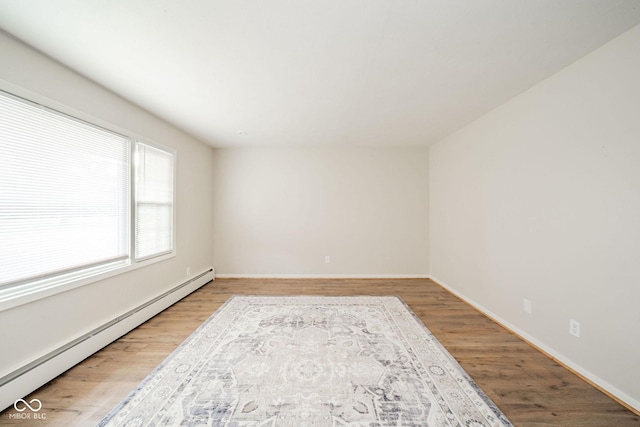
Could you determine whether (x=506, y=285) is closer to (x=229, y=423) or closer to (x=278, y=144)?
(x=229, y=423)

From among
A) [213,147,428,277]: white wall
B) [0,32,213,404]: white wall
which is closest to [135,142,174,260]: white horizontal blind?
[0,32,213,404]: white wall

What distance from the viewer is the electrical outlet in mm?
1893

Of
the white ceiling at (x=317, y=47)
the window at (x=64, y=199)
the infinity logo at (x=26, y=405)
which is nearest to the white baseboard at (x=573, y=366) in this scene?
the white ceiling at (x=317, y=47)

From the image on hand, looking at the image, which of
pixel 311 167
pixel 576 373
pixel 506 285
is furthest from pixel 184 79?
pixel 576 373

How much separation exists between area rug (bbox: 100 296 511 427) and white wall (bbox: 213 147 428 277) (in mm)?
1879

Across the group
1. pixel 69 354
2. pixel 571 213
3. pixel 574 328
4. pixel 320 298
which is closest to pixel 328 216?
pixel 320 298

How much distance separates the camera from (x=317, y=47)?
173cm

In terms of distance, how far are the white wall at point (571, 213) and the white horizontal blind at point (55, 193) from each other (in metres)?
4.30

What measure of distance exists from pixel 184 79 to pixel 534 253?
382cm

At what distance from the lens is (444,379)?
178cm

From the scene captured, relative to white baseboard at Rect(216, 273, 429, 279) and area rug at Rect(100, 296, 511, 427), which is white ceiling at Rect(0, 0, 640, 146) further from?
white baseboard at Rect(216, 273, 429, 279)

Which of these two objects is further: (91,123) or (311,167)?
(311,167)

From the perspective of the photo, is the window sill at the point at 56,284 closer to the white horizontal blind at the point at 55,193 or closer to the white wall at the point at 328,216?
the white horizontal blind at the point at 55,193

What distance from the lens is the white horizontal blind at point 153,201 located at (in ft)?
9.09
